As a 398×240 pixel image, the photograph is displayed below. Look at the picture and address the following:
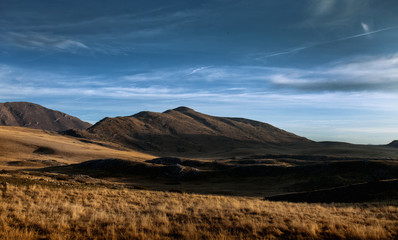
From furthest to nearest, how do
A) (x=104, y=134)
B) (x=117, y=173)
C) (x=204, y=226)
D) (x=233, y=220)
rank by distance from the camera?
(x=104, y=134) → (x=117, y=173) → (x=233, y=220) → (x=204, y=226)

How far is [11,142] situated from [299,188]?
101 meters

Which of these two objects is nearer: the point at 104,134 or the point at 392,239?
the point at 392,239

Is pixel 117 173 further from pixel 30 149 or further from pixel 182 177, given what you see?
pixel 30 149

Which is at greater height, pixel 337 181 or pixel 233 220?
pixel 233 220

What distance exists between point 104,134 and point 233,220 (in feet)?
652

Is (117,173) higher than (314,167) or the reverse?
the reverse

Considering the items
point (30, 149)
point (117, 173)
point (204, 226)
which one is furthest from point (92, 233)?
point (30, 149)

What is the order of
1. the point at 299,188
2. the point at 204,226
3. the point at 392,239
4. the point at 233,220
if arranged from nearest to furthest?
the point at 392,239, the point at 204,226, the point at 233,220, the point at 299,188

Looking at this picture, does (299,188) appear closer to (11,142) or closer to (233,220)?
(233,220)

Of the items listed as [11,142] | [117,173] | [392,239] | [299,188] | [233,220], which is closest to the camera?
[392,239]

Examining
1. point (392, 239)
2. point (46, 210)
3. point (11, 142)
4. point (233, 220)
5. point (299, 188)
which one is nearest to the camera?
point (392, 239)

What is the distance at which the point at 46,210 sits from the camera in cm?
1283

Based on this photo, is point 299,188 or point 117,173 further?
point 117,173

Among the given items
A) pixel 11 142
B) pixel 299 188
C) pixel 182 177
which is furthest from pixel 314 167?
pixel 11 142
